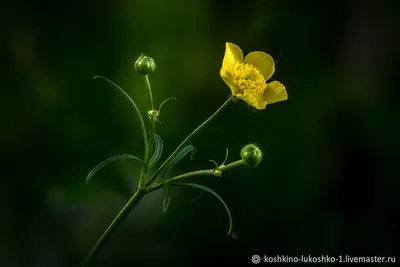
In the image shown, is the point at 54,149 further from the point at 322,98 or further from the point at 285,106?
the point at 322,98

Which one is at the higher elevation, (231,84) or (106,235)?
(231,84)

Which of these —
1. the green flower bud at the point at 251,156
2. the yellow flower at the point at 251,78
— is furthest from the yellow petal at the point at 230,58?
the green flower bud at the point at 251,156

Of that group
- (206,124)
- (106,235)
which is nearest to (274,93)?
(206,124)

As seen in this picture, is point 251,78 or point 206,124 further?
point 251,78

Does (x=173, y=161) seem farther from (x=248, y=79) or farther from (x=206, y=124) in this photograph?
(x=248, y=79)

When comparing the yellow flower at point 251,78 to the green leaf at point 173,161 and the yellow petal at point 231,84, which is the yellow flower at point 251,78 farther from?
the green leaf at point 173,161

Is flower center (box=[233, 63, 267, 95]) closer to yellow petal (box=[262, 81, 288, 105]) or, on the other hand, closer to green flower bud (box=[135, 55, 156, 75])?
yellow petal (box=[262, 81, 288, 105])

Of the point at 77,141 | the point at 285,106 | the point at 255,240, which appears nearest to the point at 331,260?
the point at 255,240
